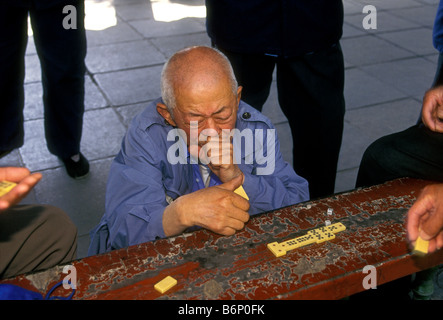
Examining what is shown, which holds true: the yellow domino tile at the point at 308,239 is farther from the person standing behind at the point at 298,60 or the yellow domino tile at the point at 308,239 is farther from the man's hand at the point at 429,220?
the person standing behind at the point at 298,60

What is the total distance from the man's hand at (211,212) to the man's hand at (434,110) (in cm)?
75

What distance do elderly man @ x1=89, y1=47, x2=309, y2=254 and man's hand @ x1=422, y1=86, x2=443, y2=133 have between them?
0.52m

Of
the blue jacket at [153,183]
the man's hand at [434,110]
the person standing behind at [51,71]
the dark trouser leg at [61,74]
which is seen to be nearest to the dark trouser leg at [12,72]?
the person standing behind at [51,71]

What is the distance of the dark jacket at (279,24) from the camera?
2396mm

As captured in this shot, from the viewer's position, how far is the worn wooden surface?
1228mm

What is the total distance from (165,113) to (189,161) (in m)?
0.21

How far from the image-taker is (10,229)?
60.9 inches

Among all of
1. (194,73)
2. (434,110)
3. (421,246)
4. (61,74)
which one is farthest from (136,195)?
(61,74)

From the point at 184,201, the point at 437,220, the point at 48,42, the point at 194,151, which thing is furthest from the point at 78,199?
the point at 437,220

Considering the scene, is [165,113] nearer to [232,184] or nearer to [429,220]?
[232,184]

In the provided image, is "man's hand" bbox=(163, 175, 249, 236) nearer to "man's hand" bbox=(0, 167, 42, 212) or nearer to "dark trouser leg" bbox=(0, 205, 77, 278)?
"dark trouser leg" bbox=(0, 205, 77, 278)

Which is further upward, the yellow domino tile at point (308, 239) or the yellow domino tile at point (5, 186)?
the yellow domino tile at point (5, 186)

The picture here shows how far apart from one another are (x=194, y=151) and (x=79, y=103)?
1.70m

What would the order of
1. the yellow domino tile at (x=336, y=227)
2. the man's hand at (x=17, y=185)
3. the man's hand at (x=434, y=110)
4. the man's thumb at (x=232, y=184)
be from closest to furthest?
the man's hand at (x=17, y=185), the yellow domino tile at (x=336, y=227), the man's thumb at (x=232, y=184), the man's hand at (x=434, y=110)
